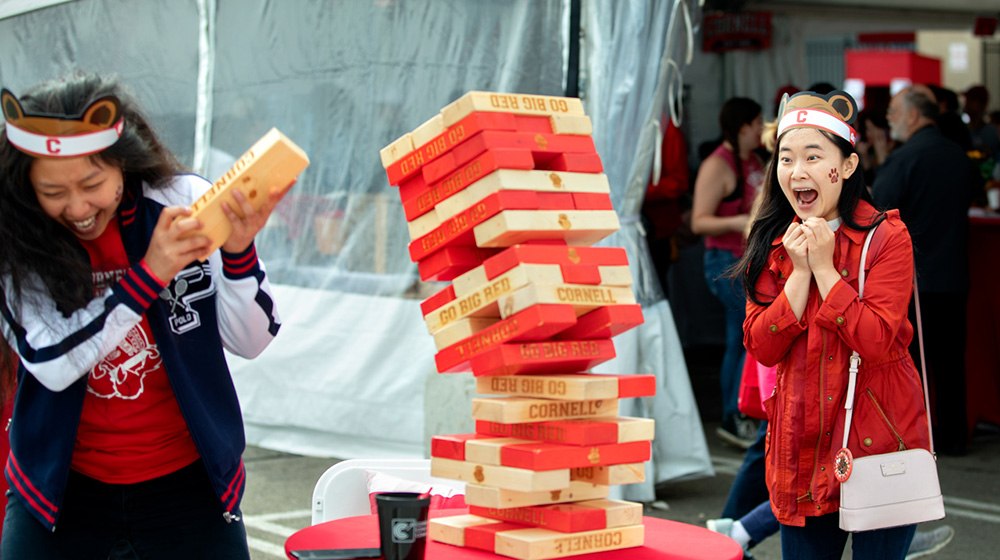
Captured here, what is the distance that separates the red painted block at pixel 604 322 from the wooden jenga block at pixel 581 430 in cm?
19

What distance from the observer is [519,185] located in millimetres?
2562

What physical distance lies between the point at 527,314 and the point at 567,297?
3.9 inches

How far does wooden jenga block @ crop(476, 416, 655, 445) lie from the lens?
2.57 metres

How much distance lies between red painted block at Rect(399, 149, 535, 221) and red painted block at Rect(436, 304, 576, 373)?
0.29 meters

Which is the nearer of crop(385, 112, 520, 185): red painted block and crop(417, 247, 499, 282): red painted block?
Answer: crop(385, 112, 520, 185): red painted block

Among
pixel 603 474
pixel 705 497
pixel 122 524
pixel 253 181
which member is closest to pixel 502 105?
pixel 253 181

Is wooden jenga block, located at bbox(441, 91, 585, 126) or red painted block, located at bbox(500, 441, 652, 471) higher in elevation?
wooden jenga block, located at bbox(441, 91, 585, 126)

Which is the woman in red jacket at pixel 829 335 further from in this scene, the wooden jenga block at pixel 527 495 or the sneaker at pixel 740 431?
the sneaker at pixel 740 431

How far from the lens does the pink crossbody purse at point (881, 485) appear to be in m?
3.07

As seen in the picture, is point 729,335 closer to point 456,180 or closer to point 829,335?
point 829,335

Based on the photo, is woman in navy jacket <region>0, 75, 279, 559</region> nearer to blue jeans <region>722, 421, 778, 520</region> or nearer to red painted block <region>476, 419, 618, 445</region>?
red painted block <region>476, 419, 618, 445</region>

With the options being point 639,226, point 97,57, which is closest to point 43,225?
point 639,226

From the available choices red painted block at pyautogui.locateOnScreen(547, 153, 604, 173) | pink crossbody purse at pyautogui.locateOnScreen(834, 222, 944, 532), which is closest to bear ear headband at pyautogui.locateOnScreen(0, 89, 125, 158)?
red painted block at pyautogui.locateOnScreen(547, 153, 604, 173)

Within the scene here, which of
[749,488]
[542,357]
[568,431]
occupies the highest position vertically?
[542,357]
